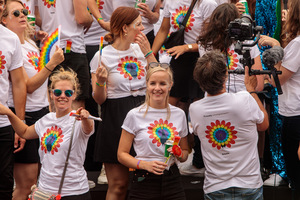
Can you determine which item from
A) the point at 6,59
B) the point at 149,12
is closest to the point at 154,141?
the point at 6,59

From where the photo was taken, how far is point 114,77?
16.2 feet

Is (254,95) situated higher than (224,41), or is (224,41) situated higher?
(224,41)

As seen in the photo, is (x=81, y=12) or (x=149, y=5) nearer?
(x=81, y=12)

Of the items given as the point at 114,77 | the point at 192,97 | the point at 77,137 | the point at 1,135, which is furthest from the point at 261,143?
the point at 1,135

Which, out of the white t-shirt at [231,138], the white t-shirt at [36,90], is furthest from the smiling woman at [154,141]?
the white t-shirt at [36,90]

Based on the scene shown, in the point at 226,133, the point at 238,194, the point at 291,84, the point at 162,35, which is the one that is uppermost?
the point at 162,35

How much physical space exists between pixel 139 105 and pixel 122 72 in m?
0.32

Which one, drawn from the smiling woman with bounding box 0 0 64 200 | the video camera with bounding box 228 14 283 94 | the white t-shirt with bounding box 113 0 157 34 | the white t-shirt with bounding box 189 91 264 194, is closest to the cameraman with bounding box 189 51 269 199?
the white t-shirt with bounding box 189 91 264 194

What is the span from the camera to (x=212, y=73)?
409 centimetres

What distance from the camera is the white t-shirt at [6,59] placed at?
4.50 meters

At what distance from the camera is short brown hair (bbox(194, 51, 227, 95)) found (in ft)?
13.4

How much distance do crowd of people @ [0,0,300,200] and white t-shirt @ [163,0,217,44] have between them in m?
0.01

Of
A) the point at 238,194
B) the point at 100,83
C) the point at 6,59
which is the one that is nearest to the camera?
the point at 238,194

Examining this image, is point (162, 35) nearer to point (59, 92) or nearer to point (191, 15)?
point (191, 15)
